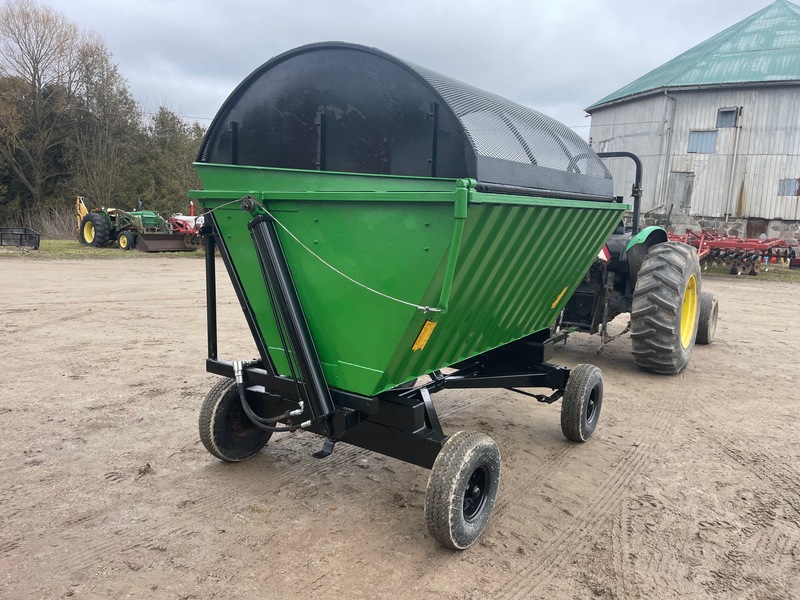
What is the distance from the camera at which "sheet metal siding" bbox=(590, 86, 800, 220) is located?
21250 mm

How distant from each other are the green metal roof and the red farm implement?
7.71 meters

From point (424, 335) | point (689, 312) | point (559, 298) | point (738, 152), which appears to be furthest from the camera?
point (738, 152)

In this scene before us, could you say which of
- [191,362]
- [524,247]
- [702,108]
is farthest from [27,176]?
[524,247]

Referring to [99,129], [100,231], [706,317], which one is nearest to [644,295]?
[706,317]

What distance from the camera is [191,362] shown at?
249 inches

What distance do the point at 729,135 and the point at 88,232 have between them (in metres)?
24.4

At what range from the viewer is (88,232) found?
22.2m

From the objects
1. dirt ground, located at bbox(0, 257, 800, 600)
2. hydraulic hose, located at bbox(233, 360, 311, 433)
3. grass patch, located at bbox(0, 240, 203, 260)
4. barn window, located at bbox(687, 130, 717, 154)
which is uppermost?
barn window, located at bbox(687, 130, 717, 154)

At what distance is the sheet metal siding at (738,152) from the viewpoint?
21.2 meters

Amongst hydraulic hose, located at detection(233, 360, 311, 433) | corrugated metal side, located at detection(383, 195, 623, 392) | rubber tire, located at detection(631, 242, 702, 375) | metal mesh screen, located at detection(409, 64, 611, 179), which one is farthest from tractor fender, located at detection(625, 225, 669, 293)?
hydraulic hose, located at detection(233, 360, 311, 433)

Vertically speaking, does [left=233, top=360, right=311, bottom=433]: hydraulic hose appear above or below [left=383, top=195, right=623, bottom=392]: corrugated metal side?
below

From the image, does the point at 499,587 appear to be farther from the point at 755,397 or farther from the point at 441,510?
the point at 755,397

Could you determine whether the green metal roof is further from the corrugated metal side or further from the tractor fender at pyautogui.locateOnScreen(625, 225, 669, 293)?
the corrugated metal side

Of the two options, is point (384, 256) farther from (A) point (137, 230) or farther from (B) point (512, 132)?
(A) point (137, 230)
